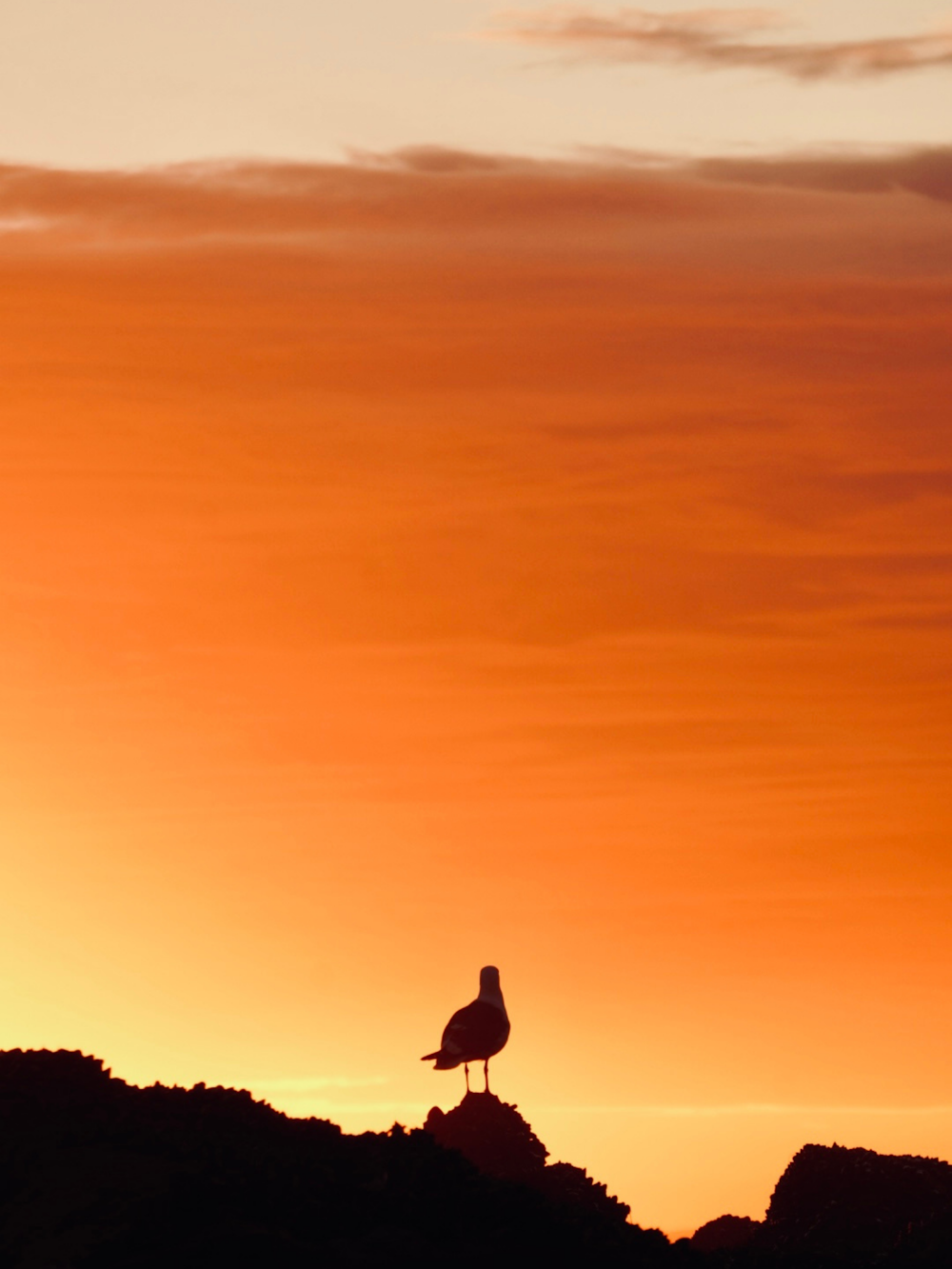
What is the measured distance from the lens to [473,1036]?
53750 mm

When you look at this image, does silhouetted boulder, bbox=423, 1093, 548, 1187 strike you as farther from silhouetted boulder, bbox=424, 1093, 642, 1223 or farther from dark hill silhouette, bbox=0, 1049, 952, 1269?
dark hill silhouette, bbox=0, 1049, 952, 1269

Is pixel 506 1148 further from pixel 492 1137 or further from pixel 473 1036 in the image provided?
pixel 473 1036

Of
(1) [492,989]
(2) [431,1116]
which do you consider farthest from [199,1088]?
(1) [492,989]

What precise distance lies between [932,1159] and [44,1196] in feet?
83.7

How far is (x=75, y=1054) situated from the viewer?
37750 mm

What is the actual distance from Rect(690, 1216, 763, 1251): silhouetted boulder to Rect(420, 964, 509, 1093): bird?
7.19 meters

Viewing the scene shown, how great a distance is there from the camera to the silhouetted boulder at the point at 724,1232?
2170 inches

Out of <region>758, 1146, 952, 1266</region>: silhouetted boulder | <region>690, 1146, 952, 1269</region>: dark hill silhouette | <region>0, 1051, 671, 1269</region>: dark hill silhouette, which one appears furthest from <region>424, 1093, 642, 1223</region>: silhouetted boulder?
<region>0, 1051, 671, 1269</region>: dark hill silhouette

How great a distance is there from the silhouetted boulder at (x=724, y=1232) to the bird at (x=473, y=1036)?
7190 mm

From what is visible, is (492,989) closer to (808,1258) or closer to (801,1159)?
(801,1159)

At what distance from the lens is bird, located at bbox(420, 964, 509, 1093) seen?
5359 cm

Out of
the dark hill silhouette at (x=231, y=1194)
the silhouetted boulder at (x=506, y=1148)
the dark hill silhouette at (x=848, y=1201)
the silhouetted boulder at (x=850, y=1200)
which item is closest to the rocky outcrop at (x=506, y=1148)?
the silhouetted boulder at (x=506, y=1148)

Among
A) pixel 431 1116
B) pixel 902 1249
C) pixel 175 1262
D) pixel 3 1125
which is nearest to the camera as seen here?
pixel 175 1262

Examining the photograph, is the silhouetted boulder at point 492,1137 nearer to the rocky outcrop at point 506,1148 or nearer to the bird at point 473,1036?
the rocky outcrop at point 506,1148
